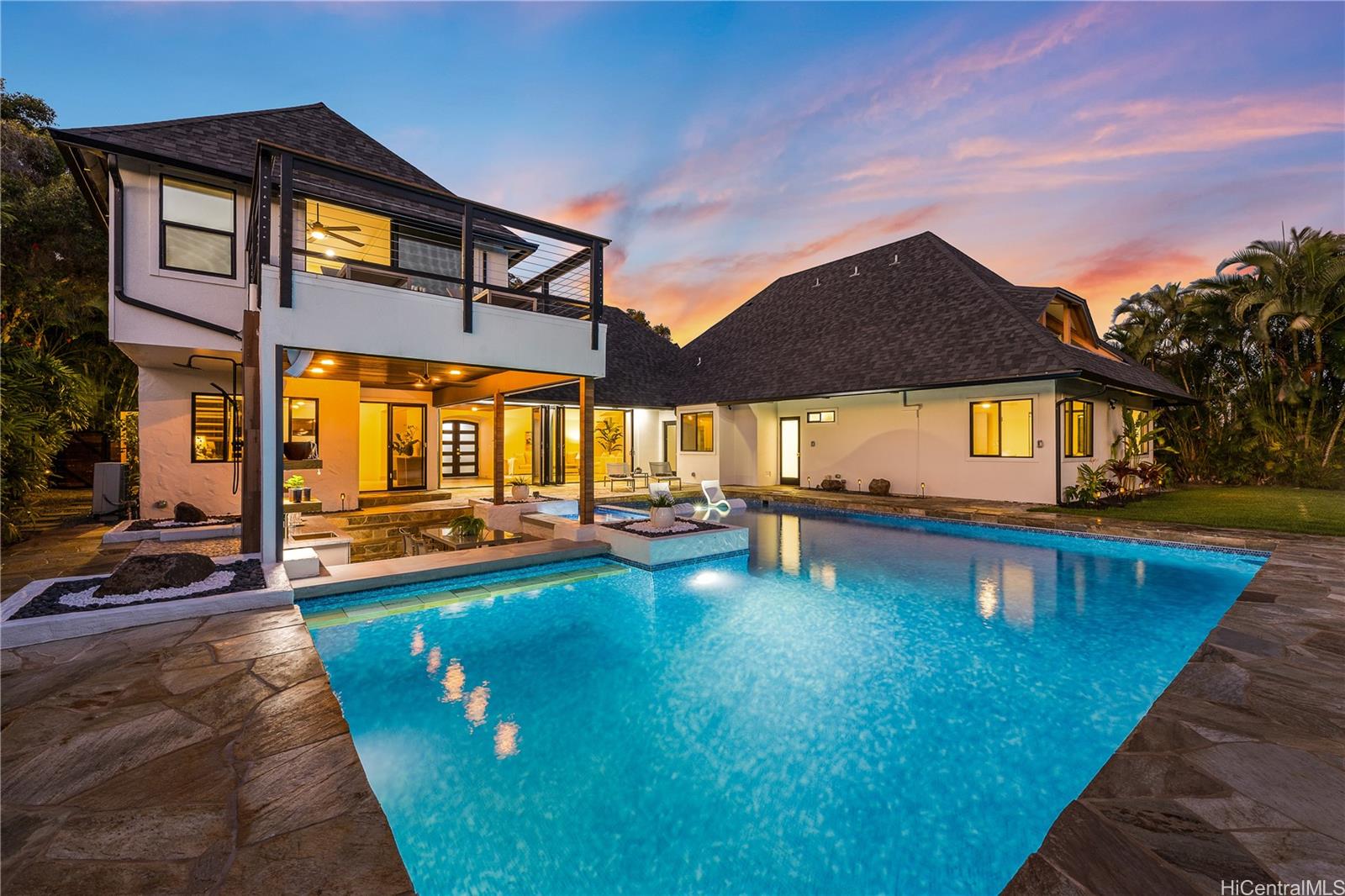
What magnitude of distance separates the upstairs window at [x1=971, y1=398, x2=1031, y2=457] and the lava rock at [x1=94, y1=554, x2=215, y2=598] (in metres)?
15.2

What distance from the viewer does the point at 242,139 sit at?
1010cm

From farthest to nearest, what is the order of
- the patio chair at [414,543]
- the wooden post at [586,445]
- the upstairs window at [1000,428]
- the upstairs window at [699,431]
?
the upstairs window at [699,431]
the upstairs window at [1000,428]
the patio chair at [414,543]
the wooden post at [586,445]

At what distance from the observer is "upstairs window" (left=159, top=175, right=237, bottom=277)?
8.98 metres

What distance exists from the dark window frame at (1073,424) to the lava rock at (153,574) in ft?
53.0

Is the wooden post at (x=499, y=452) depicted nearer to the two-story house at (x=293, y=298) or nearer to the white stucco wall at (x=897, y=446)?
the two-story house at (x=293, y=298)

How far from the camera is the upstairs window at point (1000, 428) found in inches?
531

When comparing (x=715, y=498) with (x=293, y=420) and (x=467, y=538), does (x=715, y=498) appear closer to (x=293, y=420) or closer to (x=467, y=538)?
(x=467, y=538)

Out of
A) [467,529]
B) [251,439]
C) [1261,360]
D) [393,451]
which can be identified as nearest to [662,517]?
[467,529]

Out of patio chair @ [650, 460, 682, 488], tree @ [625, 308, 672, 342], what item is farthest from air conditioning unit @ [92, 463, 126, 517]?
tree @ [625, 308, 672, 342]

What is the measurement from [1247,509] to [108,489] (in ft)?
78.8

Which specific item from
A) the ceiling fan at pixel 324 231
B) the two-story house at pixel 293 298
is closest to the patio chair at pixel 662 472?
the two-story house at pixel 293 298

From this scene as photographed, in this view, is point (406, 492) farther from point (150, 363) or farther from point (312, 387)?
point (150, 363)

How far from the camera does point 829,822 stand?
3021mm

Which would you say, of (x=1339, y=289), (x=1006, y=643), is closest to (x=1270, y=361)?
(x=1339, y=289)
